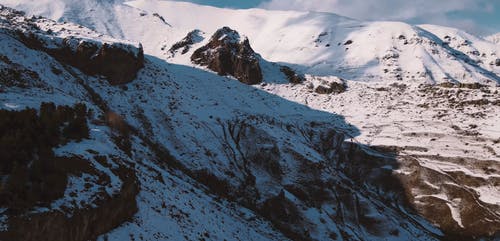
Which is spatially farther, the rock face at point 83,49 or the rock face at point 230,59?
the rock face at point 230,59

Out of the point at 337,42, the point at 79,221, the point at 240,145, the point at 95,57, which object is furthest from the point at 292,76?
the point at 79,221

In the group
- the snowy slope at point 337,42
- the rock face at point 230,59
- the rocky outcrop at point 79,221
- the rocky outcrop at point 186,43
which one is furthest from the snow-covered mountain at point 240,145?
the snowy slope at point 337,42

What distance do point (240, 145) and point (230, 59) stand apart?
23.7 meters

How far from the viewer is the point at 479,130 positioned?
45.9 m

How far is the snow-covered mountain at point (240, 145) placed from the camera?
65.3 ft

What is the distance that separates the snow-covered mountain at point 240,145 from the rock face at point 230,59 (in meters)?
0.20

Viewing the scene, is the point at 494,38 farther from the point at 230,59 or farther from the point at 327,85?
the point at 230,59

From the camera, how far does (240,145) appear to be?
133 feet

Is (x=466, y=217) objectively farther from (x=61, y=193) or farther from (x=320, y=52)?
(x=320, y=52)

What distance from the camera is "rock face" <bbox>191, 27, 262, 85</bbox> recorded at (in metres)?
60.4

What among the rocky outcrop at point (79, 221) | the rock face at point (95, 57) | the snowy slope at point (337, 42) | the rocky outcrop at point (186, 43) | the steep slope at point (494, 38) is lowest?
the rocky outcrop at point (79, 221)

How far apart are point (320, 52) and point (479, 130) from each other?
46546mm

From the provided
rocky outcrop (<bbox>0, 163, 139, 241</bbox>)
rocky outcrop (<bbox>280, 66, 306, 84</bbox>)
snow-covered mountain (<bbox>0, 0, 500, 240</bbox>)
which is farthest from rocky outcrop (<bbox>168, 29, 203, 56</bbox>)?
rocky outcrop (<bbox>0, 163, 139, 241</bbox>)

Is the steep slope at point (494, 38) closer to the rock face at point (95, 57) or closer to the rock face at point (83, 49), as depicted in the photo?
the rock face at point (83, 49)
